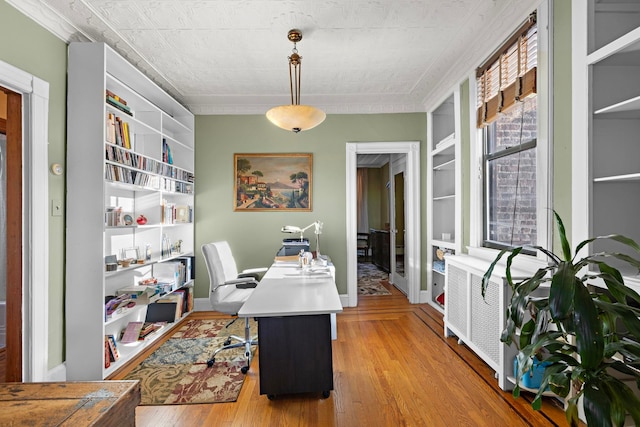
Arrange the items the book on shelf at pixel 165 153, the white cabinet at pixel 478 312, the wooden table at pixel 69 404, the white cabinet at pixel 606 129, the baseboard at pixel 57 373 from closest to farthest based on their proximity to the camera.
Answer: the wooden table at pixel 69 404 < the white cabinet at pixel 606 129 < the white cabinet at pixel 478 312 < the baseboard at pixel 57 373 < the book on shelf at pixel 165 153

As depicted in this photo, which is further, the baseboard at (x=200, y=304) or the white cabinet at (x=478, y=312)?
the baseboard at (x=200, y=304)

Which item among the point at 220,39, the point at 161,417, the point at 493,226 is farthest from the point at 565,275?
the point at 220,39

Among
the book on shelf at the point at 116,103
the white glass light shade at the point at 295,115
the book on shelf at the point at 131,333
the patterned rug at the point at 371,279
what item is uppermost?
the book on shelf at the point at 116,103

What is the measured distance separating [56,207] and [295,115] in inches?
73.6

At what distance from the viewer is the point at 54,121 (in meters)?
2.39

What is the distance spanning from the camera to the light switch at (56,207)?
7.78 ft

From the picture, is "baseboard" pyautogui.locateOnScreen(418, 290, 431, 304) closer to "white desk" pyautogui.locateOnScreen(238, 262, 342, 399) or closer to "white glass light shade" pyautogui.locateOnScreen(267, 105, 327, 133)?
"white desk" pyautogui.locateOnScreen(238, 262, 342, 399)

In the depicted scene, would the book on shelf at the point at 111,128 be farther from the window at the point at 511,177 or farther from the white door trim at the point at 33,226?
the window at the point at 511,177

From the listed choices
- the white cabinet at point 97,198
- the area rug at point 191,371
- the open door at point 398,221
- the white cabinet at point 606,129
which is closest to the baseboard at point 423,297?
the open door at point 398,221

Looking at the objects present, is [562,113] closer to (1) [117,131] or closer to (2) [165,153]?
(1) [117,131]

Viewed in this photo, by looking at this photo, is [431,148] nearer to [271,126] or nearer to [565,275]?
[271,126]

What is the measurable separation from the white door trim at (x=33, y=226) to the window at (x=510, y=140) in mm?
3354

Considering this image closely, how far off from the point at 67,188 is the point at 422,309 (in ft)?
12.7

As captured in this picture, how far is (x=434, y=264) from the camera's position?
4219 millimetres
